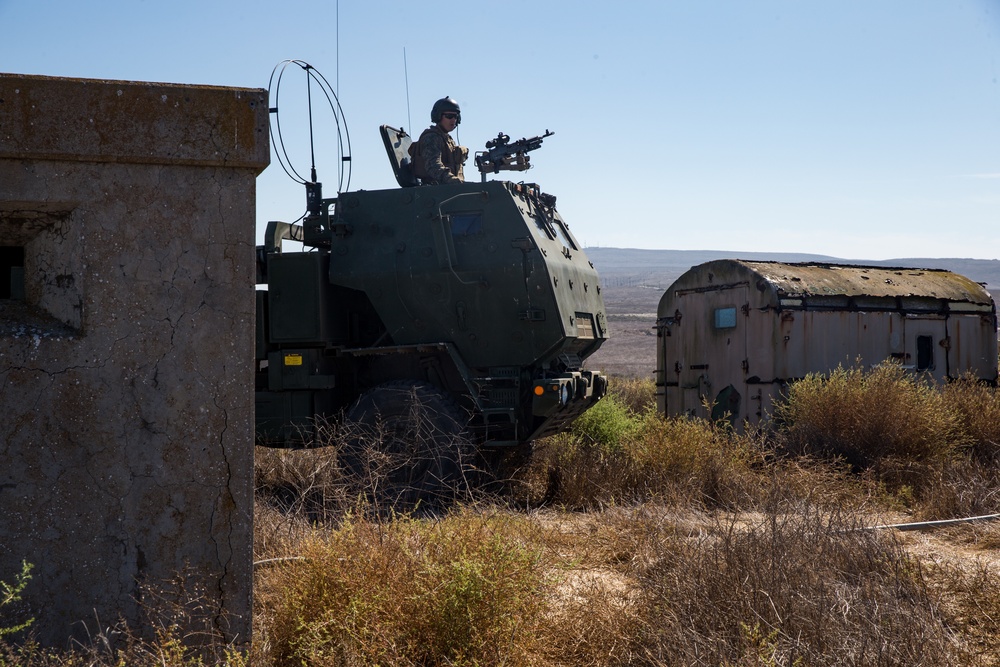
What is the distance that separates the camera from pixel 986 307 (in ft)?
43.9

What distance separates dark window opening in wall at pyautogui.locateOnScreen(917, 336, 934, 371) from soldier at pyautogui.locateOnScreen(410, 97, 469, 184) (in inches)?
267

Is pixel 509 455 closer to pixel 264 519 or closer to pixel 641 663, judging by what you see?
pixel 264 519

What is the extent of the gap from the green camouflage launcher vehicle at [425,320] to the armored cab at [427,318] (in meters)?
0.01

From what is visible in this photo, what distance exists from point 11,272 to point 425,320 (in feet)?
16.4

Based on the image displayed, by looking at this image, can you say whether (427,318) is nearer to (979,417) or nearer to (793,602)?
(793,602)

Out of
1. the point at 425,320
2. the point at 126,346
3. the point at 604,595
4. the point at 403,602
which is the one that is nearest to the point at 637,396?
the point at 425,320

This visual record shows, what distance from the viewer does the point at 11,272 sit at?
154 inches

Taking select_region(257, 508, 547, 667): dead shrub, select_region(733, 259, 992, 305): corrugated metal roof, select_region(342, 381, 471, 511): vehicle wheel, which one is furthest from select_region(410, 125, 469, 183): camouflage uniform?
select_region(257, 508, 547, 667): dead shrub

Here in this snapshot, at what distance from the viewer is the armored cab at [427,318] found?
8555 millimetres

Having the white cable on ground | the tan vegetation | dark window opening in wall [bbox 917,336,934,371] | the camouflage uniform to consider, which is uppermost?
the camouflage uniform

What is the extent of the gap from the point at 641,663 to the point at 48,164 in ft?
10.1

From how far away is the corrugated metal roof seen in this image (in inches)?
468

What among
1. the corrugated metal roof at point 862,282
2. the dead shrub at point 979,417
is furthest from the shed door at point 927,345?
the dead shrub at point 979,417

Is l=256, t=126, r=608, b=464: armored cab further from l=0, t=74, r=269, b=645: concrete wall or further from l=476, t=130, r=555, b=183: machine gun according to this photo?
l=0, t=74, r=269, b=645: concrete wall
